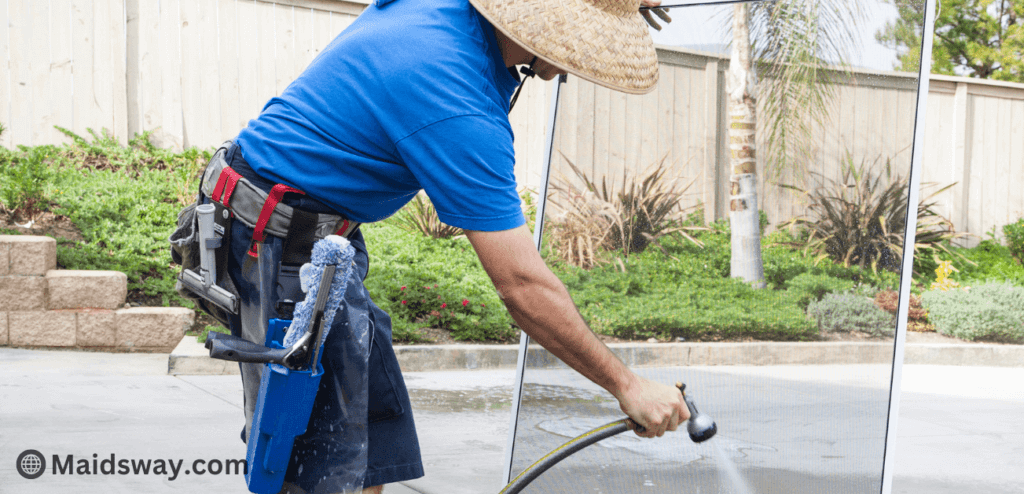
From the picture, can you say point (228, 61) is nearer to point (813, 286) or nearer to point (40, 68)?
point (40, 68)

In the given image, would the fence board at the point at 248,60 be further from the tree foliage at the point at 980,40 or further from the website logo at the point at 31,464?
the tree foliage at the point at 980,40

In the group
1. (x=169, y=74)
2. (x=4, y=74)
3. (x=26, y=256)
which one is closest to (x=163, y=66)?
(x=169, y=74)

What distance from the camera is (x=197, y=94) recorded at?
7973 millimetres

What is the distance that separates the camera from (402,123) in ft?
5.00

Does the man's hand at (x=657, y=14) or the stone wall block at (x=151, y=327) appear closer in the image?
the man's hand at (x=657, y=14)

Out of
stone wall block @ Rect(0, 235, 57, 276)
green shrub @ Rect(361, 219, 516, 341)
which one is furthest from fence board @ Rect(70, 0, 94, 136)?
green shrub @ Rect(361, 219, 516, 341)

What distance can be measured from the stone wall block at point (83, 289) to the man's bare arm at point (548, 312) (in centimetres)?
504

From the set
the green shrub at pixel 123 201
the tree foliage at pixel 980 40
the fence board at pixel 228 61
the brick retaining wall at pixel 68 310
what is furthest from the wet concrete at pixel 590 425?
the tree foliage at pixel 980 40

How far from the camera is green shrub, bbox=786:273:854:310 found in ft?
6.23

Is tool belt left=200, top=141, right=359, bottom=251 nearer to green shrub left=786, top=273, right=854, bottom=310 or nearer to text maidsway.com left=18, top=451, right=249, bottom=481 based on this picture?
green shrub left=786, top=273, right=854, bottom=310

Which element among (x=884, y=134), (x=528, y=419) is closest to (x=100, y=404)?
(x=528, y=419)

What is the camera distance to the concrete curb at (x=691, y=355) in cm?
189

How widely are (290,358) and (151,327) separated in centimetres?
470

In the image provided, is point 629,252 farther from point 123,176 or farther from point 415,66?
point 123,176
